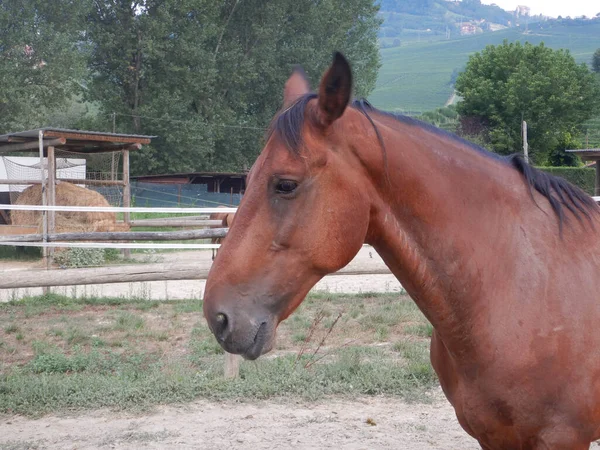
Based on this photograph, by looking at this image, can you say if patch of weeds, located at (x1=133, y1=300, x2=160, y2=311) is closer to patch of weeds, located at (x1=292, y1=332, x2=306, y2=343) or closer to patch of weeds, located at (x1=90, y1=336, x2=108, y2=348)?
patch of weeds, located at (x1=90, y1=336, x2=108, y2=348)

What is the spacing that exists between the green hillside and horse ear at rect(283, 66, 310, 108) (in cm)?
6115

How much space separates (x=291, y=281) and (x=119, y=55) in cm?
2566

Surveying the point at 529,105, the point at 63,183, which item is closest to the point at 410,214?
the point at 63,183

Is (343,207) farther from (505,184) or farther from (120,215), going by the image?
(120,215)

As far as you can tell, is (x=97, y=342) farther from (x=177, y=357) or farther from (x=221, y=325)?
(x=221, y=325)

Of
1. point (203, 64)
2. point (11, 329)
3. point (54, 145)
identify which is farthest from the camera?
point (203, 64)

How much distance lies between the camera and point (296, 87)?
7.58ft

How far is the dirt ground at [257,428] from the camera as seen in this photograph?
3.95 meters

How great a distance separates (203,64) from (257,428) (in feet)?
76.9

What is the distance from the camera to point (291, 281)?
1824 mm

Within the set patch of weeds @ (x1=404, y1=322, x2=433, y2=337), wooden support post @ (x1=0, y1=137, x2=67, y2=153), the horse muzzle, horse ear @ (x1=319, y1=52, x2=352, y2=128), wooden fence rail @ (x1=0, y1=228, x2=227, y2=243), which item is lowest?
patch of weeds @ (x1=404, y1=322, x2=433, y2=337)

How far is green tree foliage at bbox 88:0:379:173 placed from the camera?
81.1 feet

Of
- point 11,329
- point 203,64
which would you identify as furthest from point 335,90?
point 203,64

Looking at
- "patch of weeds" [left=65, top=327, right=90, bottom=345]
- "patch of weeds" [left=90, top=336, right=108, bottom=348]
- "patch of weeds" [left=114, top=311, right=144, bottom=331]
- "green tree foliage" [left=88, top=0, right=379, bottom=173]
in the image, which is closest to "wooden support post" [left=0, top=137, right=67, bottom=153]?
"patch of weeds" [left=114, top=311, right=144, bottom=331]
